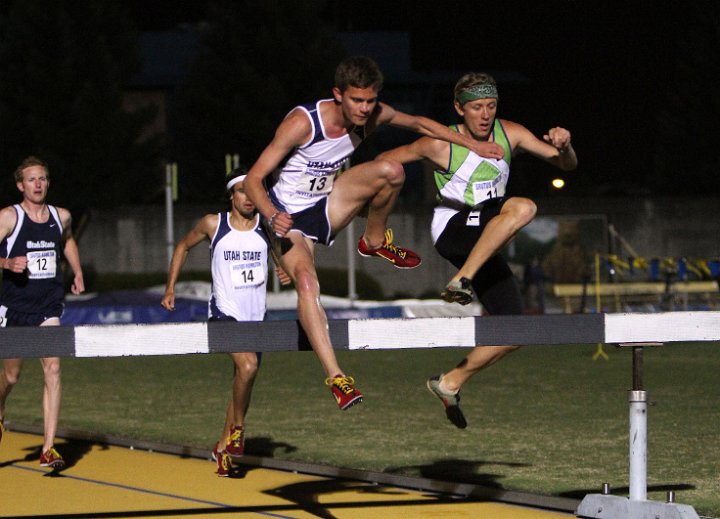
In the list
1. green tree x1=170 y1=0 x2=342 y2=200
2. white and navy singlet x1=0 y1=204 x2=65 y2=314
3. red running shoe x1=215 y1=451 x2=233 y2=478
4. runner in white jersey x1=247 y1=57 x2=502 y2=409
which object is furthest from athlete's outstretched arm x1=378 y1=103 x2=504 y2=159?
green tree x1=170 y1=0 x2=342 y2=200

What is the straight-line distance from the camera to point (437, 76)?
55719mm

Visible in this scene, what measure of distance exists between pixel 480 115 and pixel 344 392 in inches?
76.7

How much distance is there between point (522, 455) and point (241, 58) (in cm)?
3883

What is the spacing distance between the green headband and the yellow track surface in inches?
96.2

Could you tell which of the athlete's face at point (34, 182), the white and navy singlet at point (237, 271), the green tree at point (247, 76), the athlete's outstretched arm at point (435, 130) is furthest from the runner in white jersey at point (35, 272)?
the green tree at point (247, 76)

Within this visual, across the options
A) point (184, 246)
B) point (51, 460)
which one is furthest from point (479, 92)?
point (51, 460)

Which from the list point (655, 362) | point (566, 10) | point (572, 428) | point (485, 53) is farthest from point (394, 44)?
point (572, 428)

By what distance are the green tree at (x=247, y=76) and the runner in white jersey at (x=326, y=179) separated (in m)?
39.0

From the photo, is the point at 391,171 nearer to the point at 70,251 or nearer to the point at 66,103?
the point at 70,251

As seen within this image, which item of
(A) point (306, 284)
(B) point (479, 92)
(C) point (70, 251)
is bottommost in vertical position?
(A) point (306, 284)

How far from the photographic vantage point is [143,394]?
54.2ft

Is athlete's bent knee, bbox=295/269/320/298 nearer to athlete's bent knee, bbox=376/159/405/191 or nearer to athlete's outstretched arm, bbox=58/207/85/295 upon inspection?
athlete's bent knee, bbox=376/159/405/191

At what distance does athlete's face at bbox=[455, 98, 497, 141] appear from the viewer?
7.95m

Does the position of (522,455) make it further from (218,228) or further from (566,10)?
(566,10)
